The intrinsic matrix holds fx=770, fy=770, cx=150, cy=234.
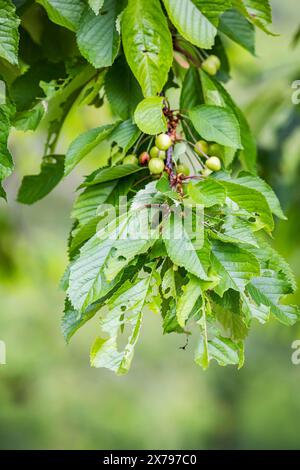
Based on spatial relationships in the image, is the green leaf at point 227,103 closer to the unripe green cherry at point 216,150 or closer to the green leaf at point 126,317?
the unripe green cherry at point 216,150

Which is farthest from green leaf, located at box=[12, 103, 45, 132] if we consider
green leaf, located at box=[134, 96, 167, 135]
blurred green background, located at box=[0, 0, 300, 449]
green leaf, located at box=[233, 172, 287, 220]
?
blurred green background, located at box=[0, 0, 300, 449]

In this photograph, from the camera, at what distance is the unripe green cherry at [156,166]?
89 centimetres

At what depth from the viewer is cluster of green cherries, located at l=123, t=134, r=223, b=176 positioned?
89 cm

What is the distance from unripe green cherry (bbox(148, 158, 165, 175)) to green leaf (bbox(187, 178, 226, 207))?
0.07 metres

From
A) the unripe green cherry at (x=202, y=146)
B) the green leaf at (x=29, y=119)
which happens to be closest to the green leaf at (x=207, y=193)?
the unripe green cherry at (x=202, y=146)

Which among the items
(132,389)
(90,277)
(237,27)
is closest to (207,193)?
(90,277)

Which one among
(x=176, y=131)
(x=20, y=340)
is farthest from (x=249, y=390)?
(x=176, y=131)

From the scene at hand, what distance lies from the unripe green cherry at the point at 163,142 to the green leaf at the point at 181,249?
0.13m

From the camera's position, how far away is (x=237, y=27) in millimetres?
1153

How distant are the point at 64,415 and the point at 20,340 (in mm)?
890

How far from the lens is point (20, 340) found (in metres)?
4.91

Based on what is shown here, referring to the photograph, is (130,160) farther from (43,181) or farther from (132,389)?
(132,389)

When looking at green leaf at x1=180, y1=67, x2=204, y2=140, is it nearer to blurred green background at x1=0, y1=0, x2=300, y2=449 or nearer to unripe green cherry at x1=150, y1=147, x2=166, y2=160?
unripe green cherry at x1=150, y1=147, x2=166, y2=160
